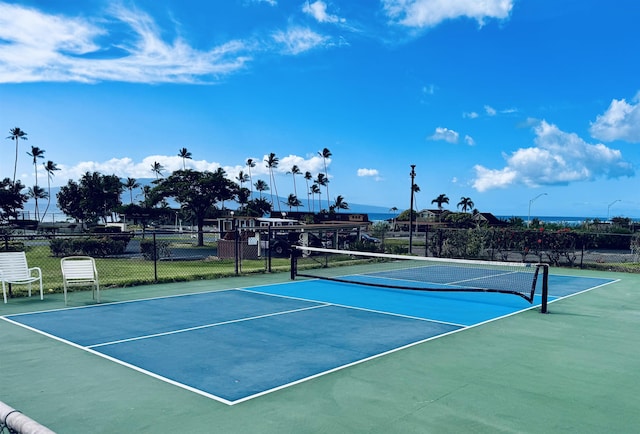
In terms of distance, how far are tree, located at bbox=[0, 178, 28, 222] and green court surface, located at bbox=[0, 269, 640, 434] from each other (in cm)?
6769

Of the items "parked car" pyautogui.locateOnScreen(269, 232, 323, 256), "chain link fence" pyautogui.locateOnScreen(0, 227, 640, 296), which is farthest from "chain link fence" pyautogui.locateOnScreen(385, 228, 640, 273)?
"parked car" pyautogui.locateOnScreen(269, 232, 323, 256)

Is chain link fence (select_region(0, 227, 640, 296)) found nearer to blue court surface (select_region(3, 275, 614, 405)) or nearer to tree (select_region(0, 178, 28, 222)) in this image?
blue court surface (select_region(3, 275, 614, 405))

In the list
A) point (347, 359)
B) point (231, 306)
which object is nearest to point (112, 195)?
point (231, 306)

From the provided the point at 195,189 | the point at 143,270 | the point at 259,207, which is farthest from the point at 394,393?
the point at 259,207

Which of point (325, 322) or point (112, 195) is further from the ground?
point (112, 195)

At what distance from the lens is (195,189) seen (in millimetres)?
46125

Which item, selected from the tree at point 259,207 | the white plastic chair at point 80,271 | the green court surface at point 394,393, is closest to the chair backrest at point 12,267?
the white plastic chair at point 80,271

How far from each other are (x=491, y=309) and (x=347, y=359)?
5.28 m

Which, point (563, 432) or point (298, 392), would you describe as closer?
point (563, 432)

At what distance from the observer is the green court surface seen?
4938 mm

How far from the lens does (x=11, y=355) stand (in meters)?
7.24

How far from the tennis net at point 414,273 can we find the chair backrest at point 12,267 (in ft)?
22.1

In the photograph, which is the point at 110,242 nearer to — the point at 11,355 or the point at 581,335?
the point at 11,355

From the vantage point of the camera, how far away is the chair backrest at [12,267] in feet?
37.1
